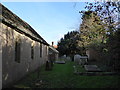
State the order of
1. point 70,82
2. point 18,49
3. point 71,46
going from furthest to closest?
point 71,46, point 18,49, point 70,82

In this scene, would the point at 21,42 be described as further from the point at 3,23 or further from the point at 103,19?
the point at 103,19

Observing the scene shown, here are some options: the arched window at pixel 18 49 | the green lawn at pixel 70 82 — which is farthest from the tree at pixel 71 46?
the arched window at pixel 18 49

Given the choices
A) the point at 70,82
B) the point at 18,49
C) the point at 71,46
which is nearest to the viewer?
the point at 70,82

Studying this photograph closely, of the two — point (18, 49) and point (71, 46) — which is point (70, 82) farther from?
point (71, 46)

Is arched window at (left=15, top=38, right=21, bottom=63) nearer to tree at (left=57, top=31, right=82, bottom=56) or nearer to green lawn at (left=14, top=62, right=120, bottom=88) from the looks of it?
green lawn at (left=14, top=62, right=120, bottom=88)

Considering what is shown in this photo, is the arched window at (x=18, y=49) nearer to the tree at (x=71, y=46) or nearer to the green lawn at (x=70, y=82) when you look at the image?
the green lawn at (x=70, y=82)

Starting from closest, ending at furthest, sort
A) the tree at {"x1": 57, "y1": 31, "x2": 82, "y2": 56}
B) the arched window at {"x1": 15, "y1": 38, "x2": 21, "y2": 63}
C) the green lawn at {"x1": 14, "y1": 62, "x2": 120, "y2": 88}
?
1. the green lawn at {"x1": 14, "y1": 62, "x2": 120, "y2": 88}
2. the arched window at {"x1": 15, "y1": 38, "x2": 21, "y2": 63}
3. the tree at {"x1": 57, "y1": 31, "x2": 82, "y2": 56}

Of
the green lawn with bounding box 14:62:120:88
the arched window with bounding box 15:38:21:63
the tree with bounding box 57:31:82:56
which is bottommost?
the green lawn with bounding box 14:62:120:88

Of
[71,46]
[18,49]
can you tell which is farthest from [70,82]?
[71,46]

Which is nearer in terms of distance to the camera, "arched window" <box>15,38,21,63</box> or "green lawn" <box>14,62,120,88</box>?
"green lawn" <box>14,62,120,88</box>

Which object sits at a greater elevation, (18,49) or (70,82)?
(18,49)

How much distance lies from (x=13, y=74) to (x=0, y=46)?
2472mm

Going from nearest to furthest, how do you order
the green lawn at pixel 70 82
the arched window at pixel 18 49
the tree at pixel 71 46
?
1. the green lawn at pixel 70 82
2. the arched window at pixel 18 49
3. the tree at pixel 71 46

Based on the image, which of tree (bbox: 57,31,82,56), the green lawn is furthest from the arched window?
tree (bbox: 57,31,82,56)
